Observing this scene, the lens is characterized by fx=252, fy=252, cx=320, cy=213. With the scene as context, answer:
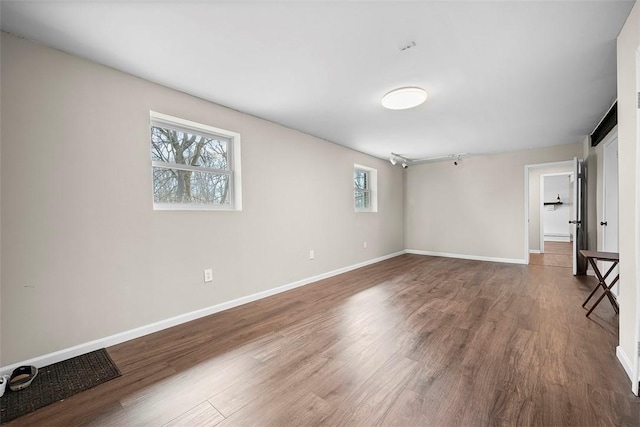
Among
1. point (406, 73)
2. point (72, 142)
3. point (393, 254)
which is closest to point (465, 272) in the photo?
point (393, 254)

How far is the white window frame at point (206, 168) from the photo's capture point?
8.24 ft

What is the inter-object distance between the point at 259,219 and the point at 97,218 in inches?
63.4

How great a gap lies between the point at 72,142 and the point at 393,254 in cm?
595

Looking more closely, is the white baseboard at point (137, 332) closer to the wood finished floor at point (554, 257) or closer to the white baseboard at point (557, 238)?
the wood finished floor at point (554, 257)

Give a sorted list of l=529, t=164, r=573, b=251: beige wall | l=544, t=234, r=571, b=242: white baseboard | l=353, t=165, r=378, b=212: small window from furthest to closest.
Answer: l=544, t=234, r=571, b=242: white baseboard < l=529, t=164, r=573, b=251: beige wall < l=353, t=165, r=378, b=212: small window

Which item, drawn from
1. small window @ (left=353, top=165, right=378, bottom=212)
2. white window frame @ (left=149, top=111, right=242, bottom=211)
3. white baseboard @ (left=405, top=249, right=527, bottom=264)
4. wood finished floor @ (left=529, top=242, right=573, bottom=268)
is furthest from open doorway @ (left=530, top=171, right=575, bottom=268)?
white window frame @ (left=149, top=111, right=242, bottom=211)

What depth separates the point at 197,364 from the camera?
1877 mm

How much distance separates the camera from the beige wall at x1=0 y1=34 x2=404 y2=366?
69.6 inches

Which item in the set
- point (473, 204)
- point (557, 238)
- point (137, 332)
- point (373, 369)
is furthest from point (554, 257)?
point (137, 332)

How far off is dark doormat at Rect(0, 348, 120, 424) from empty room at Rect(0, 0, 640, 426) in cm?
2

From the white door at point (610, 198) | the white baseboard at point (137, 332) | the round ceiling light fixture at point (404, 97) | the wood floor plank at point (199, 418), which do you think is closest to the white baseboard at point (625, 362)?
the white door at point (610, 198)

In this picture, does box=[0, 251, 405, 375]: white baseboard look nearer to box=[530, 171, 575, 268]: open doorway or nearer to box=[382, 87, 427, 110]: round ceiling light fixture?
box=[382, 87, 427, 110]: round ceiling light fixture

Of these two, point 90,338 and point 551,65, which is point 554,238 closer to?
point 551,65

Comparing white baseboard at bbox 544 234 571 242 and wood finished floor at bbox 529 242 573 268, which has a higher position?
white baseboard at bbox 544 234 571 242
